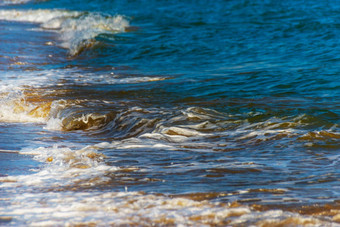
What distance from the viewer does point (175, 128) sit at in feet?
20.2

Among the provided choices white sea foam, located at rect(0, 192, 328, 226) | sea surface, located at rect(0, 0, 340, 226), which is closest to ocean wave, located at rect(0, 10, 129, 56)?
sea surface, located at rect(0, 0, 340, 226)

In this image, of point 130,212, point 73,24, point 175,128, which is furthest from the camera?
point 73,24

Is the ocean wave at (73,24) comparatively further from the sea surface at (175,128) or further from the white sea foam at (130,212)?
the white sea foam at (130,212)

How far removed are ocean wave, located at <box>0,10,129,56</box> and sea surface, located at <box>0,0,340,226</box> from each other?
27 centimetres

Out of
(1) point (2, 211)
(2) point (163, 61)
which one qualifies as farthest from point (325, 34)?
(1) point (2, 211)

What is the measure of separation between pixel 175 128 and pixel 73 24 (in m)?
15.0

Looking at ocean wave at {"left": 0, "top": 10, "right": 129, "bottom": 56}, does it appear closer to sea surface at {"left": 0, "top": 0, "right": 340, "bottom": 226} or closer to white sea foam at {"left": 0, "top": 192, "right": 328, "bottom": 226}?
sea surface at {"left": 0, "top": 0, "right": 340, "bottom": 226}

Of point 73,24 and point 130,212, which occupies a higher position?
point 73,24

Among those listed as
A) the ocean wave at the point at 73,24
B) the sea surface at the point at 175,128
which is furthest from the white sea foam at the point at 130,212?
the ocean wave at the point at 73,24

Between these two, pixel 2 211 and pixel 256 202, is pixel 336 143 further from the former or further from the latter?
pixel 2 211

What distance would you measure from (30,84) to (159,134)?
4139 mm

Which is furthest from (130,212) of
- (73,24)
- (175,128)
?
(73,24)

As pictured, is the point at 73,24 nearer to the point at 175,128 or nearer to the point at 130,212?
the point at 175,128

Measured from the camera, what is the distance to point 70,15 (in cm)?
2350
